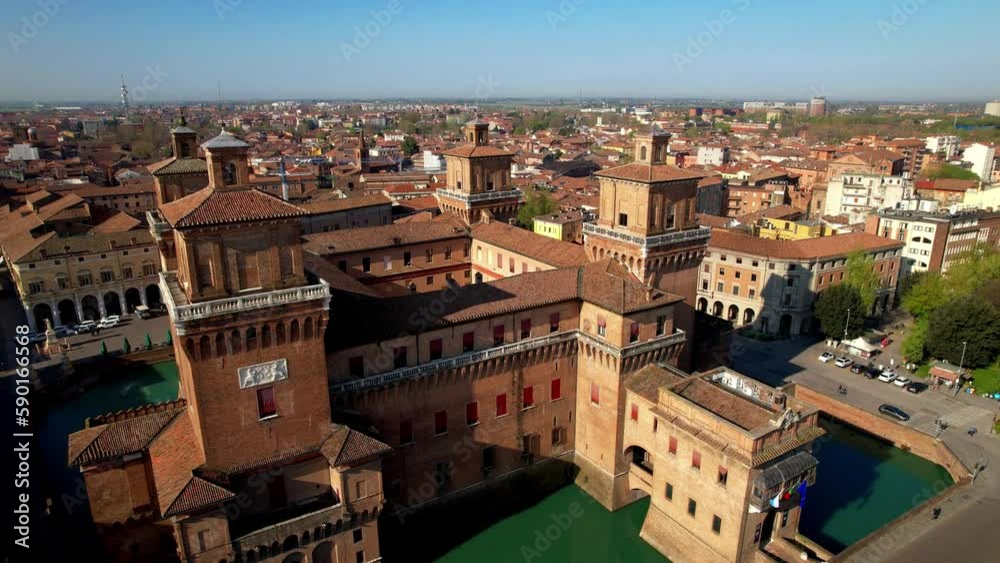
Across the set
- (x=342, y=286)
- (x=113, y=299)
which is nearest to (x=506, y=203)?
(x=342, y=286)

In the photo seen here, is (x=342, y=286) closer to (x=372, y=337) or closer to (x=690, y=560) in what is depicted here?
(x=372, y=337)

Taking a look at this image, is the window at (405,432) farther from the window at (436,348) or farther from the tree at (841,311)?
the tree at (841,311)

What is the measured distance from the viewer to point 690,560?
111 feet

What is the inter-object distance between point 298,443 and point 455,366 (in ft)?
31.1

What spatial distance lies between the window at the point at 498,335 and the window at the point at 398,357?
18.3 ft

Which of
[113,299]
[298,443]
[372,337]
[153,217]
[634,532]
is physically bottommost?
[634,532]

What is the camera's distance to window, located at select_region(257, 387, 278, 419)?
27844 mm

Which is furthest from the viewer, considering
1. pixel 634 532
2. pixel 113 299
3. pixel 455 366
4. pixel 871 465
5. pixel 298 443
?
pixel 113 299

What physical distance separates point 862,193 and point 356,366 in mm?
89002

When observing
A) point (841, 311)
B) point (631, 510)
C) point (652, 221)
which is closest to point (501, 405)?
point (631, 510)

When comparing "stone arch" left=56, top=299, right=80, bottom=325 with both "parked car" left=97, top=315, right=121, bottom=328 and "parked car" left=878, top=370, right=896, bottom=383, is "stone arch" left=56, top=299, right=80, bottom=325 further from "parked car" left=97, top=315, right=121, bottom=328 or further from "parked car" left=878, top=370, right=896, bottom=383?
"parked car" left=878, top=370, right=896, bottom=383

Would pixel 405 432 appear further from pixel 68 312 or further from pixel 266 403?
pixel 68 312

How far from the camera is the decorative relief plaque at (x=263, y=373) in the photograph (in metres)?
27.2

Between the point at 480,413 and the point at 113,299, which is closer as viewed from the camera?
the point at 480,413
